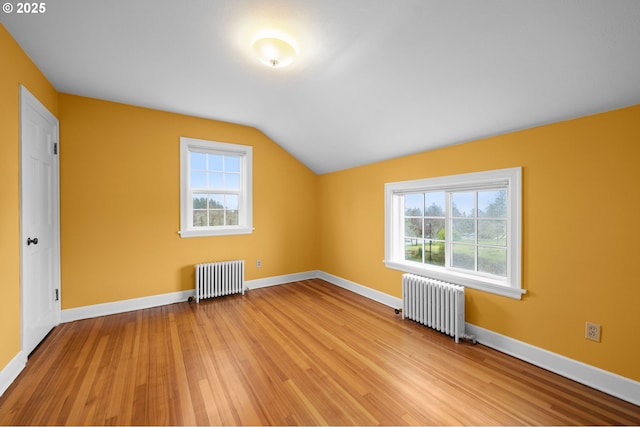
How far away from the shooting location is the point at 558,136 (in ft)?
7.04

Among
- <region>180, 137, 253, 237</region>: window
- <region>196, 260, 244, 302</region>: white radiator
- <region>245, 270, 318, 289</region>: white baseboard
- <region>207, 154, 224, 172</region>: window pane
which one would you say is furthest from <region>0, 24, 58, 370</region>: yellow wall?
<region>245, 270, 318, 289</region>: white baseboard

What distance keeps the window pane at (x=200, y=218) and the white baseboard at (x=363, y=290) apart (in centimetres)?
232

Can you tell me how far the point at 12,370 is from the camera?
2.03 metres

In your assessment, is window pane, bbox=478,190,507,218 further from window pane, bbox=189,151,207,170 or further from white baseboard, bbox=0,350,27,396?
white baseboard, bbox=0,350,27,396

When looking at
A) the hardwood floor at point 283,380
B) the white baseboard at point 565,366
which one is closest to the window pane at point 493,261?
the white baseboard at point 565,366

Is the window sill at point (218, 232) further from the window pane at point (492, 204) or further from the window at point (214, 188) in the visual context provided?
the window pane at point (492, 204)

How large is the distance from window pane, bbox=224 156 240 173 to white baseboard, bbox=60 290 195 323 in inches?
78.3

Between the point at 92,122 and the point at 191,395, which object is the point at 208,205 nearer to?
the point at 92,122

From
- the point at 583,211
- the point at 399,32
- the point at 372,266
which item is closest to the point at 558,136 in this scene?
the point at 583,211

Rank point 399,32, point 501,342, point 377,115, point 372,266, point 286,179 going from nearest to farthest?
1. point 399,32
2. point 501,342
3. point 377,115
4. point 372,266
5. point 286,179

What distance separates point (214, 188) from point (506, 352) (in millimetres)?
4191

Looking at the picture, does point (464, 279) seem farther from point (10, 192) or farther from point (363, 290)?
point (10, 192)

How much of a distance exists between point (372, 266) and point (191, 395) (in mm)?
2743

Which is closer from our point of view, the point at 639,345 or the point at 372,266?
the point at 639,345
